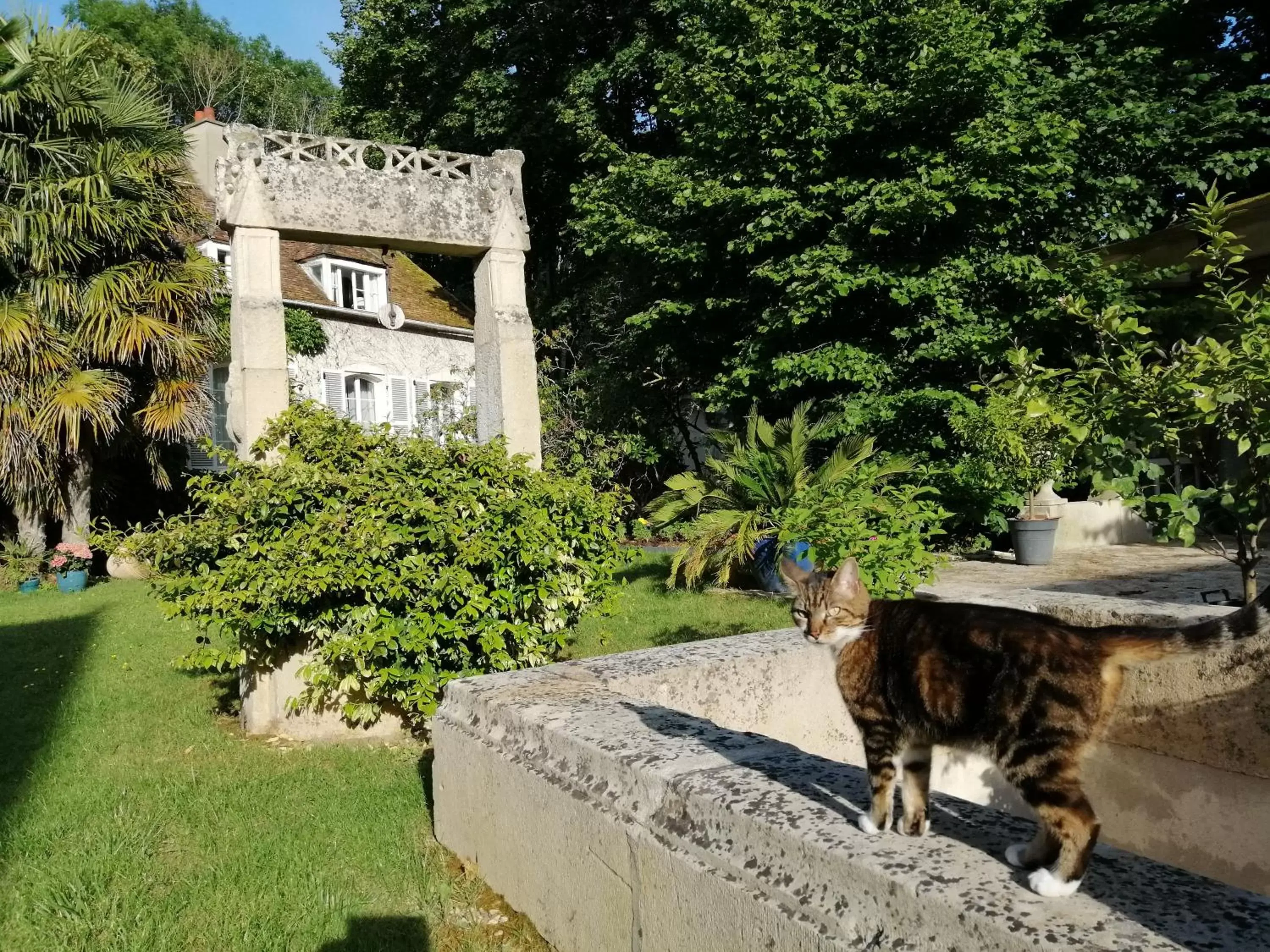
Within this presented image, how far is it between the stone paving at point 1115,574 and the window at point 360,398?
13.8 meters

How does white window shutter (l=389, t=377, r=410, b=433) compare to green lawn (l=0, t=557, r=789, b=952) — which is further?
white window shutter (l=389, t=377, r=410, b=433)

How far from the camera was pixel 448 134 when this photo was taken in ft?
76.3

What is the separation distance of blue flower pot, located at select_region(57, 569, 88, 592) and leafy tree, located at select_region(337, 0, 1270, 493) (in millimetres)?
9794

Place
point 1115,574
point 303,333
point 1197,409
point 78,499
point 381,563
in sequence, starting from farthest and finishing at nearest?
point 303,333 < point 78,499 < point 1115,574 < point 381,563 < point 1197,409

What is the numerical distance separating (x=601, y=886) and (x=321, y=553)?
2.92m

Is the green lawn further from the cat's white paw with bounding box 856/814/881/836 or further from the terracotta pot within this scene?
the terracotta pot

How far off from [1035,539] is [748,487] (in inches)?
169

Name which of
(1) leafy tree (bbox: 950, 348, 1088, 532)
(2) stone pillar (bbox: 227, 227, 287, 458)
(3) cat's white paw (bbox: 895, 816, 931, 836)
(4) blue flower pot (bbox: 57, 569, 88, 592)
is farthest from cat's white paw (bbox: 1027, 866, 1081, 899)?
(4) blue flower pot (bbox: 57, 569, 88, 592)

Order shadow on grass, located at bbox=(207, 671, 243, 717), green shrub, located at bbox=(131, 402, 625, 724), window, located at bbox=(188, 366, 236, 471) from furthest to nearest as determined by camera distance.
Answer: window, located at bbox=(188, 366, 236, 471), shadow on grass, located at bbox=(207, 671, 243, 717), green shrub, located at bbox=(131, 402, 625, 724)

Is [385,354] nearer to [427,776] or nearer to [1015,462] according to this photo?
[1015,462]

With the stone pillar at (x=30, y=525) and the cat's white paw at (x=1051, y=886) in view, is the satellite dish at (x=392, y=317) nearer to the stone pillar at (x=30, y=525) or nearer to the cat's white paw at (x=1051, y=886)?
the stone pillar at (x=30, y=525)

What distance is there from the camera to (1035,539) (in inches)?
475

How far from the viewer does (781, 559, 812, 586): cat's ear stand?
272 centimetres

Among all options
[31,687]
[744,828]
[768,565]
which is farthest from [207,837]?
[768,565]
